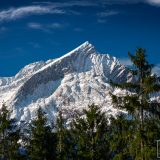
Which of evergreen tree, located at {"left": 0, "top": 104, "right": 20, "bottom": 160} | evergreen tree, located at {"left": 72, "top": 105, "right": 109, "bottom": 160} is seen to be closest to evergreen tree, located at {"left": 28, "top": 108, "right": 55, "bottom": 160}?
evergreen tree, located at {"left": 0, "top": 104, "right": 20, "bottom": 160}

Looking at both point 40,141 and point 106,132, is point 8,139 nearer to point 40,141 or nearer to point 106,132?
point 40,141

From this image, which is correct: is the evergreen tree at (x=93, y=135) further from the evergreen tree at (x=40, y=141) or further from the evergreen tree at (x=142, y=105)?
the evergreen tree at (x=142, y=105)

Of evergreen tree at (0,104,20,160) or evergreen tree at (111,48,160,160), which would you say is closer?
evergreen tree at (111,48,160,160)

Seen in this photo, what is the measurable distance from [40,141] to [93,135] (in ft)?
25.4

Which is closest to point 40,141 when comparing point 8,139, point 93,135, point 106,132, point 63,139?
point 8,139

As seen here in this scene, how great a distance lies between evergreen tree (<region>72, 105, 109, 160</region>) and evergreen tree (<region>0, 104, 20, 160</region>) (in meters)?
9.89

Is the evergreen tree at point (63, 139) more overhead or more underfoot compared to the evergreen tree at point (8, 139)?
more overhead

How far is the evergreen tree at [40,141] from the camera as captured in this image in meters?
72.9

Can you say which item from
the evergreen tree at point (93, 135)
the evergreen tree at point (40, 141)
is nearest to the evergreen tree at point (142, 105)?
the evergreen tree at point (93, 135)

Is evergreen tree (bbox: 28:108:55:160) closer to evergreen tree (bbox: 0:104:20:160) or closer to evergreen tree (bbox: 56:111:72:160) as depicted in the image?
evergreen tree (bbox: 0:104:20:160)

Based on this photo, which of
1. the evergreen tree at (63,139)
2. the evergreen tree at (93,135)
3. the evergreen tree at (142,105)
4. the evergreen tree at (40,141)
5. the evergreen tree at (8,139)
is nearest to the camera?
the evergreen tree at (142,105)

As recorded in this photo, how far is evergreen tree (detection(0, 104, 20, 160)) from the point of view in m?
72.1

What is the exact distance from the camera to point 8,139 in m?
72.5

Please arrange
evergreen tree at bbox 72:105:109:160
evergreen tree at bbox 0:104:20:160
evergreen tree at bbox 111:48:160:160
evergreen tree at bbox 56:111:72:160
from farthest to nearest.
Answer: evergreen tree at bbox 56:111:72:160 < evergreen tree at bbox 72:105:109:160 < evergreen tree at bbox 0:104:20:160 < evergreen tree at bbox 111:48:160:160
